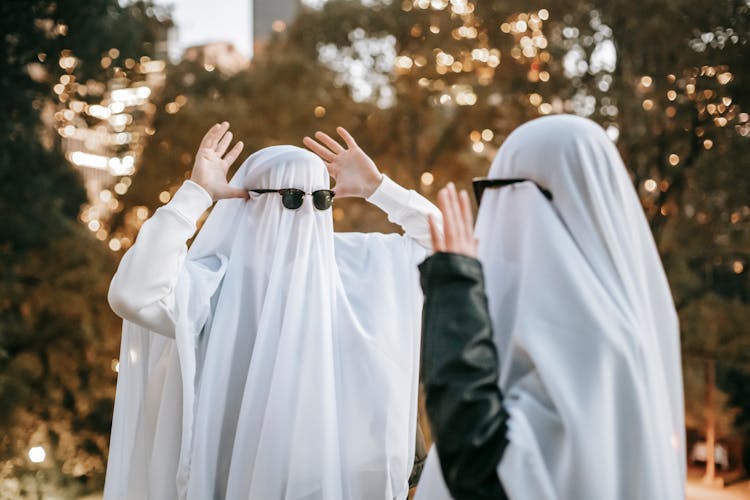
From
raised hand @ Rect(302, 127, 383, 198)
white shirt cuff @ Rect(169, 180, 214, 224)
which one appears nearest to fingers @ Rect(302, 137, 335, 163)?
raised hand @ Rect(302, 127, 383, 198)

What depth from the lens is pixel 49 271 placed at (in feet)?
25.7

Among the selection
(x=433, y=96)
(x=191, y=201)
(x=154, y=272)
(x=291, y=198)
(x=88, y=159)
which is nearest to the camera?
(x=154, y=272)

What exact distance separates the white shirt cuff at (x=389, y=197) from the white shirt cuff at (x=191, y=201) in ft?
2.36

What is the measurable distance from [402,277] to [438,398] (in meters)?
1.65

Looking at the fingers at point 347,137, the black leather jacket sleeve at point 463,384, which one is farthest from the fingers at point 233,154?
the black leather jacket sleeve at point 463,384

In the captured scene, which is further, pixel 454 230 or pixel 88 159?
pixel 88 159

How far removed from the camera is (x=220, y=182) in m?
2.76

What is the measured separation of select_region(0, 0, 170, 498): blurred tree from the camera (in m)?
7.00

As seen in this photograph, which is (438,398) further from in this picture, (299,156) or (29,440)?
(29,440)

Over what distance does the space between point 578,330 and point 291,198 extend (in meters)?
1.61

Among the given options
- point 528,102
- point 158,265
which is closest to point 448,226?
point 158,265

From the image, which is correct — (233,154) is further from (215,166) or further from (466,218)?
(466,218)

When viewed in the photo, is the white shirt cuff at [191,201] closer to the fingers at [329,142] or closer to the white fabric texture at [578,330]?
the fingers at [329,142]

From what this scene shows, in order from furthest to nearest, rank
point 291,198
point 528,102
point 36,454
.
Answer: point 528,102, point 36,454, point 291,198
